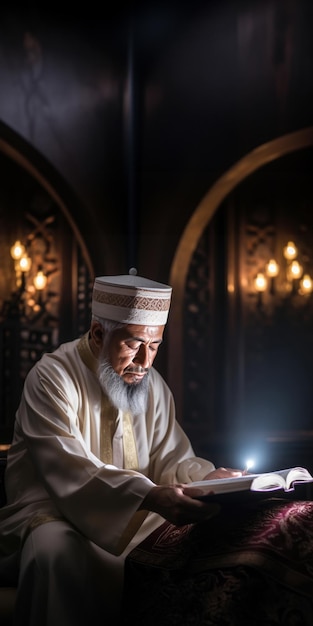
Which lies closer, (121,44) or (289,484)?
(289,484)

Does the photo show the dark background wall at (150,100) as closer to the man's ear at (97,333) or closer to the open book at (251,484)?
the man's ear at (97,333)

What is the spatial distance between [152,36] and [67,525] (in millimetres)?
4251

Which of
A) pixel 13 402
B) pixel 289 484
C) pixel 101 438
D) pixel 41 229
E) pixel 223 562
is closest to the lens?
pixel 223 562

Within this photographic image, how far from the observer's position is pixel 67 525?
3625 mm

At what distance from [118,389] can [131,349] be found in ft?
0.69

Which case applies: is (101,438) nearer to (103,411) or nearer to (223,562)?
(103,411)

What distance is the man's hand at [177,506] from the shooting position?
130 inches

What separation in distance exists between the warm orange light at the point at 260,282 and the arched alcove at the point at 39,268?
4.59 feet

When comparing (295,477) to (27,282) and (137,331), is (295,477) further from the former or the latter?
(27,282)

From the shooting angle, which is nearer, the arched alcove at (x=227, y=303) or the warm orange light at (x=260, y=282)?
the arched alcove at (x=227, y=303)

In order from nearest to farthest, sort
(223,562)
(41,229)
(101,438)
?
(223,562)
(101,438)
(41,229)

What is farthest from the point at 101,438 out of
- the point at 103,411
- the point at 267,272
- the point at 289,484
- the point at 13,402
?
the point at 267,272

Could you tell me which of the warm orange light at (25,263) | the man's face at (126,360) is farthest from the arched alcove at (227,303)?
the man's face at (126,360)

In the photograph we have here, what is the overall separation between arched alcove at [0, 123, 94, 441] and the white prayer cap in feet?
7.33
